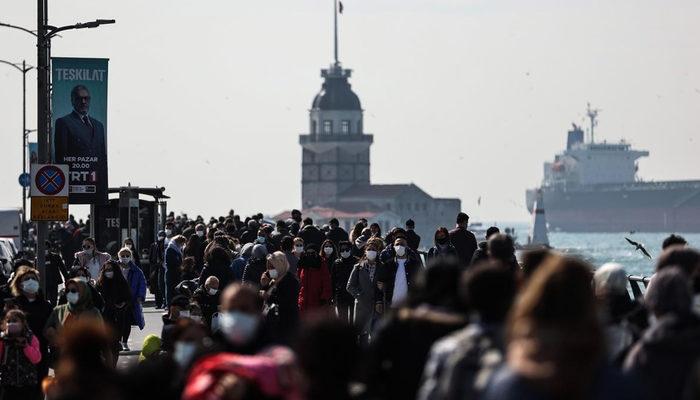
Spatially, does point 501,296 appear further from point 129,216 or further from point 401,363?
point 129,216

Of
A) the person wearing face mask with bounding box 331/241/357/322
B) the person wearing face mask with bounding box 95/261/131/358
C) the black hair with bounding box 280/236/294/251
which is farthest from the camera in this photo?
the person wearing face mask with bounding box 331/241/357/322

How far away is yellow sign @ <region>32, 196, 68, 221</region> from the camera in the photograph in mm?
24250

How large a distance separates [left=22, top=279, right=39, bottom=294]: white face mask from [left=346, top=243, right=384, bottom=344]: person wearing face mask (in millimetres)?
6071

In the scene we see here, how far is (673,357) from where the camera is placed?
850 cm

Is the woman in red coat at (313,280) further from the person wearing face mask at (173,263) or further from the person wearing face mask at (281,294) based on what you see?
the person wearing face mask at (173,263)

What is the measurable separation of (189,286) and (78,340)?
14684 millimetres

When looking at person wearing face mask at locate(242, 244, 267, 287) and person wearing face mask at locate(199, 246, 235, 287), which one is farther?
person wearing face mask at locate(242, 244, 267, 287)

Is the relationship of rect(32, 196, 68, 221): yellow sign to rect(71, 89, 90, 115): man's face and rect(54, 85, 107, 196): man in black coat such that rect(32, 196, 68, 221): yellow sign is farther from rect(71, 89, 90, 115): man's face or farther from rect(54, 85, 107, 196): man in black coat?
rect(71, 89, 90, 115): man's face

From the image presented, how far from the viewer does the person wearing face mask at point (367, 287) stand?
2102cm

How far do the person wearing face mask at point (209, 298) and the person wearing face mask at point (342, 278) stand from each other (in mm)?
4688

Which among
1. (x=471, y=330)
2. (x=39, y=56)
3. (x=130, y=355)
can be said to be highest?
(x=39, y=56)

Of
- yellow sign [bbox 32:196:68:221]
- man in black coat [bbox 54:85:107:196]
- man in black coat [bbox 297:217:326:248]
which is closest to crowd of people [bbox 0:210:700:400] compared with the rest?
yellow sign [bbox 32:196:68:221]

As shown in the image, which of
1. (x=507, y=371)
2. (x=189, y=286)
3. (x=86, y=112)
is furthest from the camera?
(x=86, y=112)

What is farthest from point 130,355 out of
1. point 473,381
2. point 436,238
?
point 473,381
